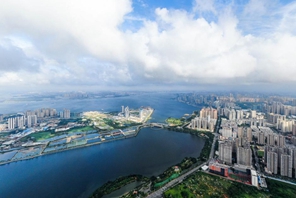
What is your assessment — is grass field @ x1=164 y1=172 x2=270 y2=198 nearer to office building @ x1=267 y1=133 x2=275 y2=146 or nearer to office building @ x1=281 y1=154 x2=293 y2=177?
office building @ x1=281 y1=154 x2=293 y2=177

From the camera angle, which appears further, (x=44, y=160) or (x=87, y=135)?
(x=87, y=135)

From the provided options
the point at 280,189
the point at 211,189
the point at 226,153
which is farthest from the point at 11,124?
the point at 280,189

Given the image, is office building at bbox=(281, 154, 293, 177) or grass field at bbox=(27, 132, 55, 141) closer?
office building at bbox=(281, 154, 293, 177)

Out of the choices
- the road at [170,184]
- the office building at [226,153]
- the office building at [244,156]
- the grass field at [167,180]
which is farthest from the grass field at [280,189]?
the grass field at [167,180]

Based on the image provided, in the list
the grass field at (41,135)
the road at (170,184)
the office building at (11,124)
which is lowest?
the road at (170,184)

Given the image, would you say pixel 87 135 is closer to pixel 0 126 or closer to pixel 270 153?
pixel 0 126

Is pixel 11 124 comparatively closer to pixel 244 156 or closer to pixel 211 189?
pixel 211 189

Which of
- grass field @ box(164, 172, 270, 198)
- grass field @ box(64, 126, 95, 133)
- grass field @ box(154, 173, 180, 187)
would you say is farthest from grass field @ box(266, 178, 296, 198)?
grass field @ box(64, 126, 95, 133)

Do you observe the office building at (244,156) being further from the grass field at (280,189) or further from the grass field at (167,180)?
the grass field at (167,180)

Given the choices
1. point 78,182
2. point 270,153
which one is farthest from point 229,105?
point 78,182
